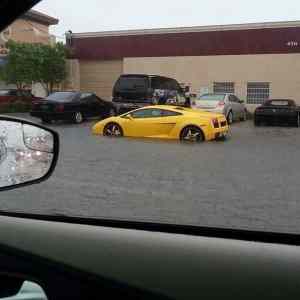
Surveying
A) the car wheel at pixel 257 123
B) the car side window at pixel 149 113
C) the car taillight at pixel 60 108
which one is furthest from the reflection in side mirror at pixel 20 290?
the car side window at pixel 149 113

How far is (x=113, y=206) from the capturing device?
2.23 meters

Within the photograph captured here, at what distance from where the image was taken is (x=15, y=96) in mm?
3242

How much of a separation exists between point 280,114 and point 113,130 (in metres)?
1.24

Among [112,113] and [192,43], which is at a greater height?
[192,43]

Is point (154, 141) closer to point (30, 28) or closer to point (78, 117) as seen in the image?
point (78, 117)

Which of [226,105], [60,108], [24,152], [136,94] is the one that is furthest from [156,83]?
[24,152]

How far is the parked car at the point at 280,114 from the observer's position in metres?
3.04

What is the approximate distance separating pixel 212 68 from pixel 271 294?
38.0 ft

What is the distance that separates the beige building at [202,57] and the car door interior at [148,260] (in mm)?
847

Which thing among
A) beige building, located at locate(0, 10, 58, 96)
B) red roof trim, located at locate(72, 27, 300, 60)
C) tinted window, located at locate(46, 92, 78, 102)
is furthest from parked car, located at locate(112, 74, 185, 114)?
beige building, located at locate(0, 10, 58, 96)

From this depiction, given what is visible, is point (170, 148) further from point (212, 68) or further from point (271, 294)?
point (212, 68)

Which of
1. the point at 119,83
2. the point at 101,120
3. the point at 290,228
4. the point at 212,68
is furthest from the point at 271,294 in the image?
the point at 212,68

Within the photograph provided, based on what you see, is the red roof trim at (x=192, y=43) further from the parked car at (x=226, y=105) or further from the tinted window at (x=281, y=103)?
the parked car at (x=226, y=105)

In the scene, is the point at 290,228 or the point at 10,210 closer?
the point at 290,228
